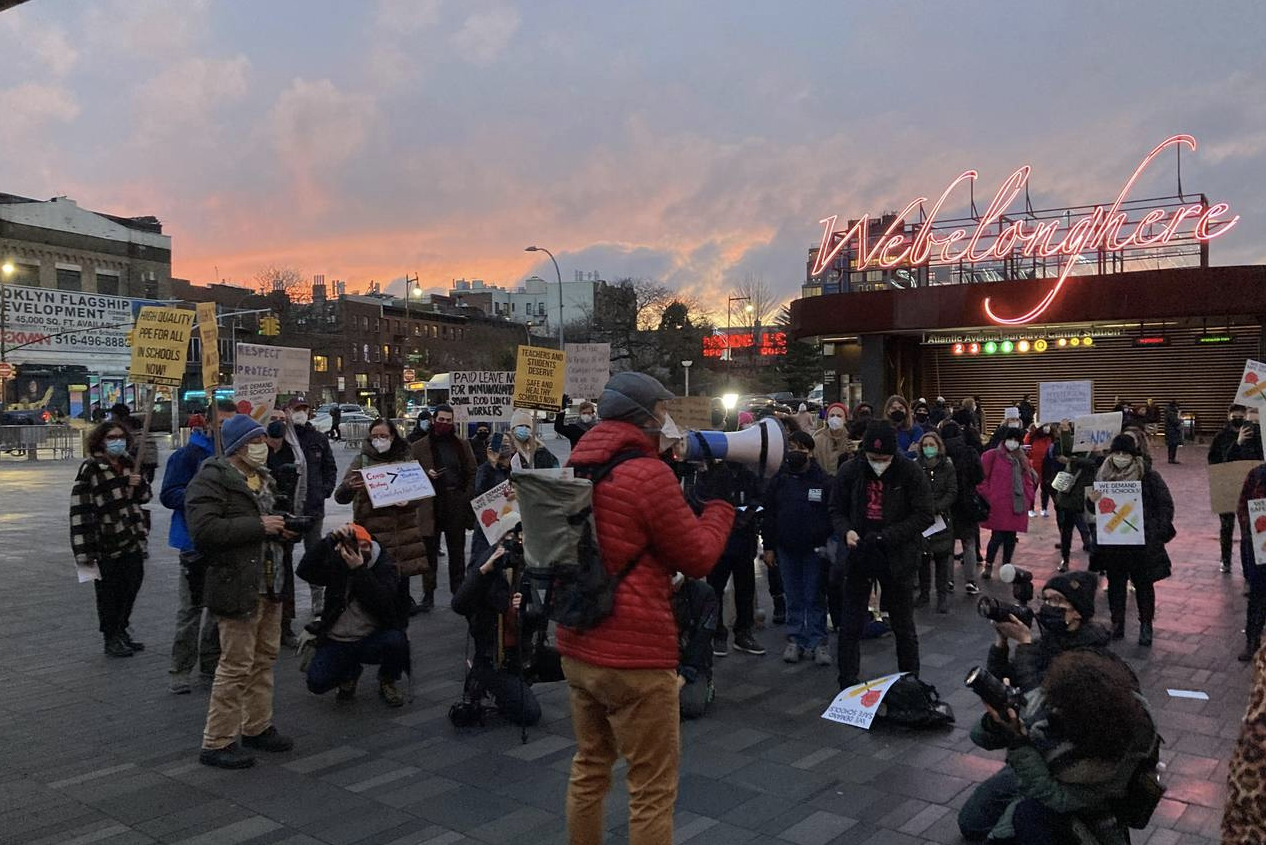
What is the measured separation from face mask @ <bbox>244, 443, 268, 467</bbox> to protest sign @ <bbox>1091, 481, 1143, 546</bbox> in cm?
658

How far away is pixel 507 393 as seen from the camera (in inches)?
417

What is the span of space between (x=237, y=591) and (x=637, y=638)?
9.91 ft

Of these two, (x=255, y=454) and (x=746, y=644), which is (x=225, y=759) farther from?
(x=746, y=644)

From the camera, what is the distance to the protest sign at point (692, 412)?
28.6 ft

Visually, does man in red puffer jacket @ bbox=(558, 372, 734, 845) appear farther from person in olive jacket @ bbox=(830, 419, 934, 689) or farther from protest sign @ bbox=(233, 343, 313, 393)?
protest sign @ bbox=(233, 343, 313, 393)

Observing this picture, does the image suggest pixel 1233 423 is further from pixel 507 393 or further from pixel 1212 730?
pixel 507 393

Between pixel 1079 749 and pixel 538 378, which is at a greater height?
pixel 538 378

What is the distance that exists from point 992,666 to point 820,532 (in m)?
2.97

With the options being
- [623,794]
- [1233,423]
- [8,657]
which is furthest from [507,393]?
[1233,423]

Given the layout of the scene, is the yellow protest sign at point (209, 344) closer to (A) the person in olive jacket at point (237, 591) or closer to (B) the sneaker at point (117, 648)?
(B) the sneaker at point (117, 648)

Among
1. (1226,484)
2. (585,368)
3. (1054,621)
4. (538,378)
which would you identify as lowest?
(1054,621)

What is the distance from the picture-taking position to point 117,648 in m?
7.75

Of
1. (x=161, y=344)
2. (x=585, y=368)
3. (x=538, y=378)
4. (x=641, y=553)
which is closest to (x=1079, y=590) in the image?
(x=641, y=553)

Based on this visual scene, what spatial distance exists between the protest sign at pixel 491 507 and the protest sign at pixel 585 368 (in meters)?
3.54
